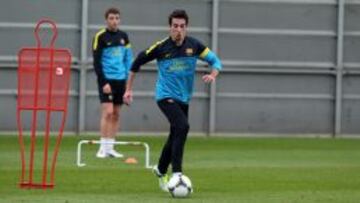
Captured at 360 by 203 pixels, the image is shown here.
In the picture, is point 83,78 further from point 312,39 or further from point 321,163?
point 321,163

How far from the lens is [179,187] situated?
1181 centimetres

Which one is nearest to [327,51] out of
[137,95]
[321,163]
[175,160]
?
[137,95]

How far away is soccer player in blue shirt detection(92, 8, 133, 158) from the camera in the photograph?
55.8 feet

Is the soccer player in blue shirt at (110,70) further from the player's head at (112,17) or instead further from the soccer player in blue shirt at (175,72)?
the soccer player in blue shirt at (175,72)

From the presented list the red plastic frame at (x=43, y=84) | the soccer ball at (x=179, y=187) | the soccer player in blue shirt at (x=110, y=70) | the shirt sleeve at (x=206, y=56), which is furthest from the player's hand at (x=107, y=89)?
the soccer ball at (x=179, y=187)

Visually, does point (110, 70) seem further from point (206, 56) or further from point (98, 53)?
point (206, 56)

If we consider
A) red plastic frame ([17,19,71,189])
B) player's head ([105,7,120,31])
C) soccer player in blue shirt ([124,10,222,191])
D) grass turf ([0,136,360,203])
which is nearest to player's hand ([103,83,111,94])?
player's head ([105,7,120,31])

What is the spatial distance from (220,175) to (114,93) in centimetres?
307

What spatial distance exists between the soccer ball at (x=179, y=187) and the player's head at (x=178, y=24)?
1.48m

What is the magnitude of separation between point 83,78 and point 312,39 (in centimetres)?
496

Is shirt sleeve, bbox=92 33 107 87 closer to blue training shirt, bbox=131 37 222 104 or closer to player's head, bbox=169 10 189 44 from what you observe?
blue training shirt, bbox=131 37 222 104

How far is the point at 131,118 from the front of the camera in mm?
23719

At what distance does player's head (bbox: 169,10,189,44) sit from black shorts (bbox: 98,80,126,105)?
490 centimetres

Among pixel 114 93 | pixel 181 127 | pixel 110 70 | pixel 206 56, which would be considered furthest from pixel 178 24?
pixel 114 93
